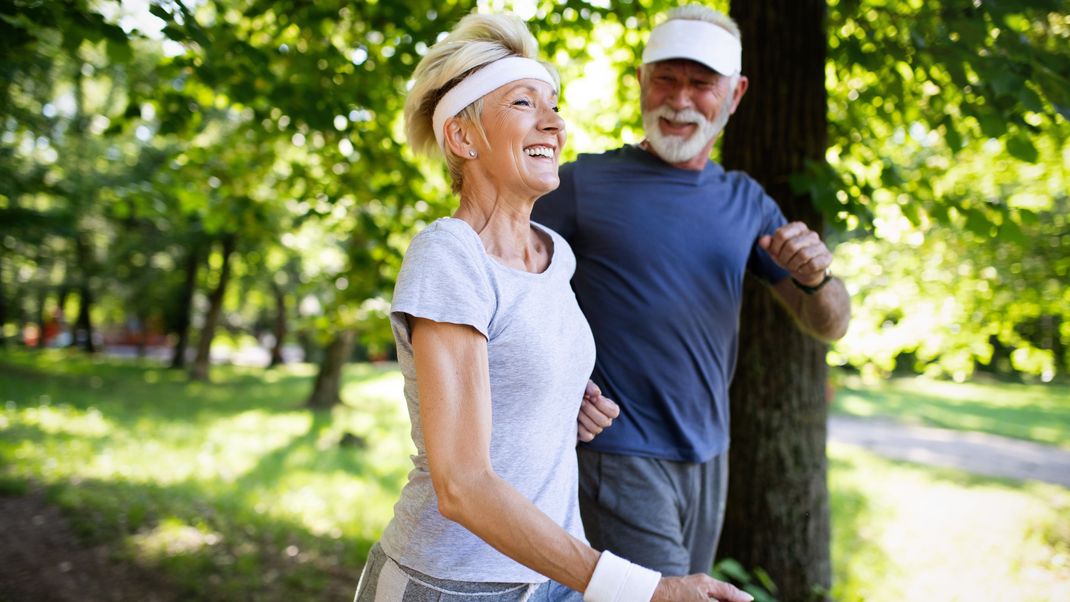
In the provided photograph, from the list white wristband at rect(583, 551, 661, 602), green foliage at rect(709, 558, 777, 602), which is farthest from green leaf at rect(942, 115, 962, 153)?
white wristband at rect(583, 551, 661, 602)

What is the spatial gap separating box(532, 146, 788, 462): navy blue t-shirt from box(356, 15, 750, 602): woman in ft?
1.72

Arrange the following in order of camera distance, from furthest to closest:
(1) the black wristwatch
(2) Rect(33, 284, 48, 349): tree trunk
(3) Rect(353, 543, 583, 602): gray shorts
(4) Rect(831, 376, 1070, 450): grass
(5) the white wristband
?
(2) Rect(33, 284, 48, 349): tree trunk → (4) Rect(831, 376, 1070, 450): grass → (1) the black wristwatch → (3) Rect(353, 543, 583, 602): gray shorts → (5) the white wristband

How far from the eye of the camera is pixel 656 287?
264 centimetres

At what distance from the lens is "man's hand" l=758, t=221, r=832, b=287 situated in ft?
8.23

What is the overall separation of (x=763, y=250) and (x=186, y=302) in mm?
24474

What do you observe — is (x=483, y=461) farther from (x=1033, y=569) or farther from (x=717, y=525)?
(x=1033, y=569)

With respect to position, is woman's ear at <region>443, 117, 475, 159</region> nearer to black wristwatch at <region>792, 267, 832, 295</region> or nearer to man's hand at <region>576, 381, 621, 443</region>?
man's hand at <region>576, 381, 621, 443</region>

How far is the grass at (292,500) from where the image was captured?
21.7 feet

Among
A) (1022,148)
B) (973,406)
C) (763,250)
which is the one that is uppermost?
(1022,148)

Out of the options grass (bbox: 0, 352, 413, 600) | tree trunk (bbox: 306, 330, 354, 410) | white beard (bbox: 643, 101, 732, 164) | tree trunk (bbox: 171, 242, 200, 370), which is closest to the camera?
white beard (bbox: 643, 101, 732, 164)

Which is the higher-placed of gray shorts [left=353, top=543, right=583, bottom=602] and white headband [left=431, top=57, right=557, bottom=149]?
white headband [left=431, top=57, right=557, bottom=149]

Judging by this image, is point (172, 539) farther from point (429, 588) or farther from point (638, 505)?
point (429, 588)

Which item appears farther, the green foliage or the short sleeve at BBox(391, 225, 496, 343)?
the green foliage

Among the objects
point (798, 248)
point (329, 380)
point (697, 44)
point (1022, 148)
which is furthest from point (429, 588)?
point (329, 380)
